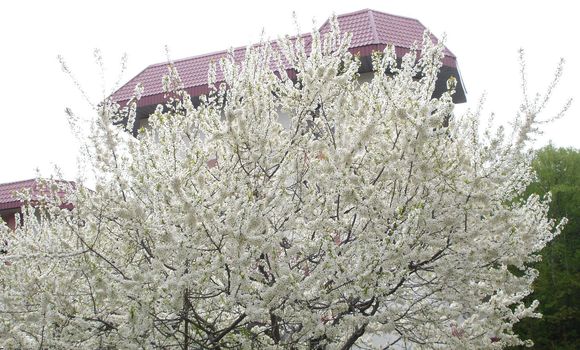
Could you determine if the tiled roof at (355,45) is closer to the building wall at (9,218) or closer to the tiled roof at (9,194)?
the tiled roof at (9,194)

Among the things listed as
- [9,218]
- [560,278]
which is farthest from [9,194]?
[560,278]

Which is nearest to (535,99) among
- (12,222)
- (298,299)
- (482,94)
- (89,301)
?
(482,94)

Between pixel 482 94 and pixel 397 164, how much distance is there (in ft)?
4.32

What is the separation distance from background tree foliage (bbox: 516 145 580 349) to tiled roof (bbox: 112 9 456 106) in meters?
10.5

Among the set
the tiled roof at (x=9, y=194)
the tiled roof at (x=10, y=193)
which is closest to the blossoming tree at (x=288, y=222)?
the tiled roof at (x=10, y=193)

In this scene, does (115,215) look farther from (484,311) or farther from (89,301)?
(484,311)

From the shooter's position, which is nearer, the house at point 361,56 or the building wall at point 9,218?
the house at point 361,56

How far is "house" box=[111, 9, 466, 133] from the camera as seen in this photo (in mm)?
14078

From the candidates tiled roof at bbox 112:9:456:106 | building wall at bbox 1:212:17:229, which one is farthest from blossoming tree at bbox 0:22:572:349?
building wall at bbox 1:212:17:229

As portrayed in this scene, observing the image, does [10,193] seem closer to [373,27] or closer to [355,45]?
[355,45]

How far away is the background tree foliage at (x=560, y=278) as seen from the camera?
2131 centimetres

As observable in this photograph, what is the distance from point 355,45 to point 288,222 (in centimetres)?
789

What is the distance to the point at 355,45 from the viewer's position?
14062 mm

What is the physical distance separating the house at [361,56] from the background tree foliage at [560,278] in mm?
8816
